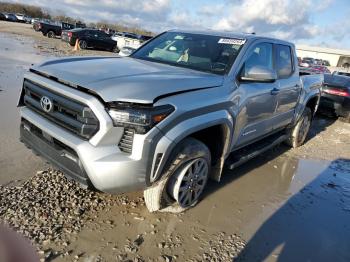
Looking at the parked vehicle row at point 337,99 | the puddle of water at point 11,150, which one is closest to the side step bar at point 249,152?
the puddle of water at point 11,150

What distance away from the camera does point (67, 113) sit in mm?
3340

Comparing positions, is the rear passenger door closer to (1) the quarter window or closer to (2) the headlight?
(1) the quarter window

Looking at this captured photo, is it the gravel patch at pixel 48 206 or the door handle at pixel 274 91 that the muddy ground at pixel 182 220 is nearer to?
the gravel patch at pixel 48 206

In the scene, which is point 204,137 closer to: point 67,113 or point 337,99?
point 67,113

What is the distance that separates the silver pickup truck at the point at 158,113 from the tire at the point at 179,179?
0.5 inches

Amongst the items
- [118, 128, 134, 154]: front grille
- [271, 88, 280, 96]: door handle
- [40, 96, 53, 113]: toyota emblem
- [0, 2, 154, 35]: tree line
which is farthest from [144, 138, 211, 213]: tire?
[0, 2, 154, 35]: tree line

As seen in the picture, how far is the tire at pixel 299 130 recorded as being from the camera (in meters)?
7.19

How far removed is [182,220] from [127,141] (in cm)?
133

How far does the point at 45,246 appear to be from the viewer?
10.5 feet

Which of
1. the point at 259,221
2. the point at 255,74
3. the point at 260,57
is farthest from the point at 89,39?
the point at 259,221

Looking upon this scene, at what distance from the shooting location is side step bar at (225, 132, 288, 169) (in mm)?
4664

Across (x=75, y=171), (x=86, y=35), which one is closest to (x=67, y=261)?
(x=75, y=171)

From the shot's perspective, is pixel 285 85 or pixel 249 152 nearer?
pixel 249 152

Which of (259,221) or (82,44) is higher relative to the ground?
(259,221)
